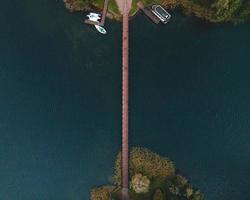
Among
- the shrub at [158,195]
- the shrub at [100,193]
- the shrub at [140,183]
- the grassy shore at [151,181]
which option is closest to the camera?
the shrub at [158,195]

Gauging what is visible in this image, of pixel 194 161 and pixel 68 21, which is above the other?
pixel 68 21

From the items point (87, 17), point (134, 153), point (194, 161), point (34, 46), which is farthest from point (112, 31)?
point (194, 161)

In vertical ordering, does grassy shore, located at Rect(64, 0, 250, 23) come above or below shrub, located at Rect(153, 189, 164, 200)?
above

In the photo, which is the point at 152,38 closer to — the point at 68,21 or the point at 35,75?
the point at 68,21

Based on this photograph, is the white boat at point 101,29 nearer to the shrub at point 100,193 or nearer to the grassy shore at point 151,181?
the grassy shore at point 151,181

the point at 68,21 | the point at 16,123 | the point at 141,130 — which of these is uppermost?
the point at 68,21

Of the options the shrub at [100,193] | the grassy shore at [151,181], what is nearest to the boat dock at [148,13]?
the grassy shore at [151,181]

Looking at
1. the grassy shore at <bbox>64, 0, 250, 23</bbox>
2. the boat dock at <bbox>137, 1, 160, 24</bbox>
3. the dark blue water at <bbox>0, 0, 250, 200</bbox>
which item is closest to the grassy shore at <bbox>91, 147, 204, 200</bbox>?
the dark blue water at <bbox>0, 0, 250, 200</bbox>

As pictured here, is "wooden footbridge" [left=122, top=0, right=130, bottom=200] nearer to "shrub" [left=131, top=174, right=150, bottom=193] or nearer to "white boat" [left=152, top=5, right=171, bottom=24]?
"shrub" [left=131, top=174, right=150, bottom=193]

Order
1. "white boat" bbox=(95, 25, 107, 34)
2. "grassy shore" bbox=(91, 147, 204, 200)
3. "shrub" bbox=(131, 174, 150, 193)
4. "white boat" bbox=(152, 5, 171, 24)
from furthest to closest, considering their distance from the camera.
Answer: "white boat" bbox=(95, 25, 107, 34) < "white boat" bbox=(152, 5, 171, 24) < "grassy shore" bbox=(91, 147, 204, 200) < "shrub" bbox=(131, 174, 150, 193)
